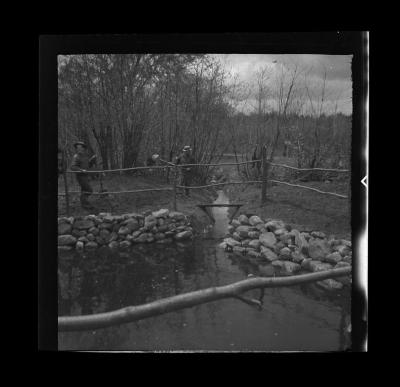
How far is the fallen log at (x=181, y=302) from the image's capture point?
2607 mm

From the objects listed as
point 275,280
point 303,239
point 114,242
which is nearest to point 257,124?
point 303,239

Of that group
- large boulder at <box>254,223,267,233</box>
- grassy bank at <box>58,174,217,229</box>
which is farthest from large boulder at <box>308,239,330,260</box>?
grassy bank at <box>58,174,217,229</box>

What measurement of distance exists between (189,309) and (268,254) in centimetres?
72

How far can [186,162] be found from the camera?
9.11ft

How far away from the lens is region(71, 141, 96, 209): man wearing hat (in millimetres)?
2703

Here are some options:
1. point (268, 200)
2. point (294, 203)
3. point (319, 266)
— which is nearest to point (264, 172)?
point (268, 200)

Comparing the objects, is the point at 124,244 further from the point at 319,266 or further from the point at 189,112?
the point at 319,266

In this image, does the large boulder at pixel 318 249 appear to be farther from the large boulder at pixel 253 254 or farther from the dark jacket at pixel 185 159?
the dark jacket at pixel 185 159

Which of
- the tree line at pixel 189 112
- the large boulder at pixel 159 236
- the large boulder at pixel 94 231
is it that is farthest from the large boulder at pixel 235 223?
the large boulder at pixel 94 231

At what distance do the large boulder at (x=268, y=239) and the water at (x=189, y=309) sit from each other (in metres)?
0.19

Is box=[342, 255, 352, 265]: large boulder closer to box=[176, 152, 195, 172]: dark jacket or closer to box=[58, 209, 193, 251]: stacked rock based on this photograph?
box=[58, 209, 193, 251]: stacked rock

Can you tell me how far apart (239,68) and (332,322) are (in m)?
2.03

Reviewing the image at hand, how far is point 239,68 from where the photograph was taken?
2.73 metres

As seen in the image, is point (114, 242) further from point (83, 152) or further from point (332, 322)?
point (332, 322)
